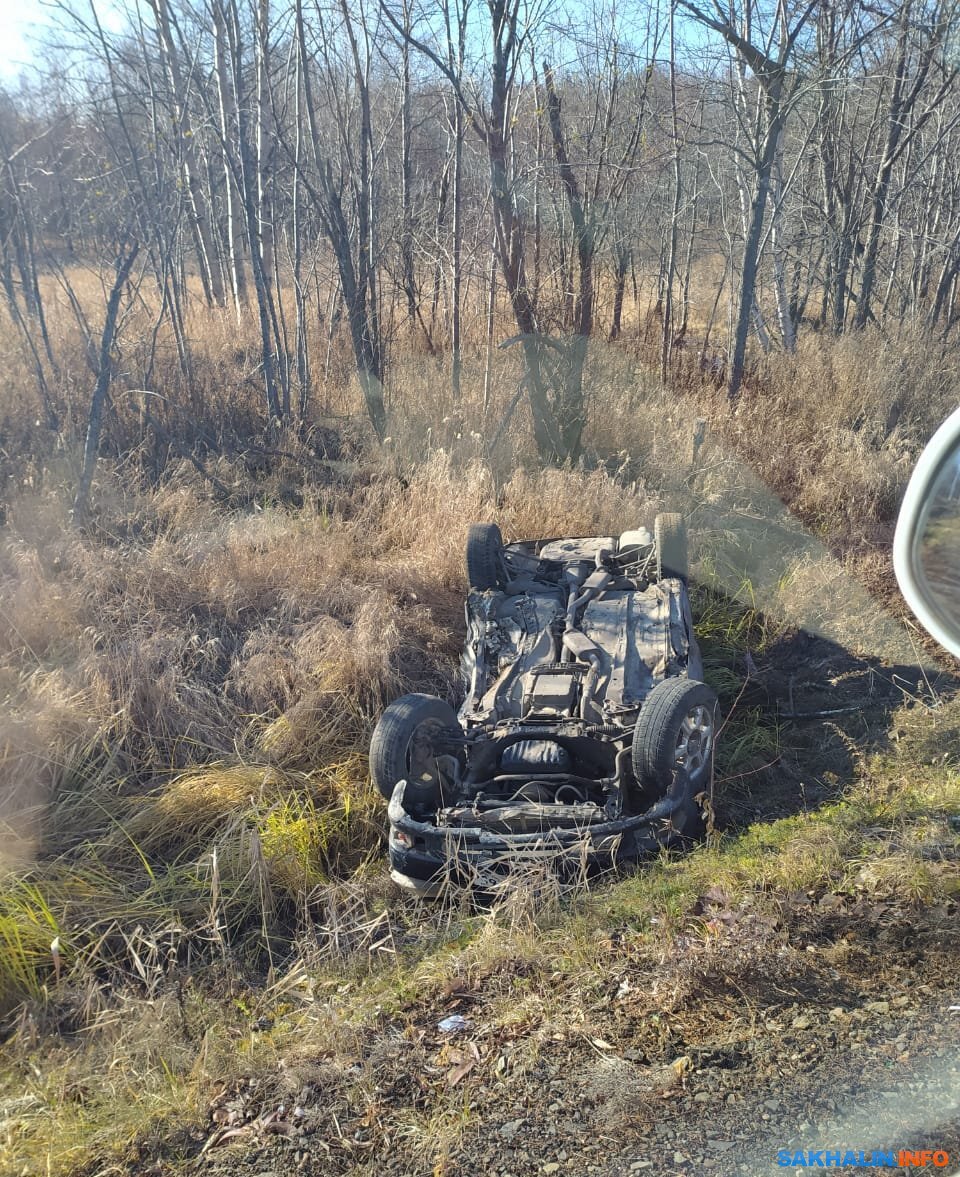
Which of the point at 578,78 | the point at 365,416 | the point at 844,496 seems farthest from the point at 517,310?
the point at 578,78

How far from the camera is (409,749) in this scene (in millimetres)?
4785

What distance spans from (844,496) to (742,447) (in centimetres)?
135

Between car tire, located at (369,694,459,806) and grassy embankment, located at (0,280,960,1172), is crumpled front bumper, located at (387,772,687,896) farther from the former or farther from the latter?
car tire, located at (369,694,459,806)

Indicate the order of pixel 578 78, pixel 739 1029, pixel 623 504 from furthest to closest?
pixel 578 78
pixel 623 504
pixel 739 1029

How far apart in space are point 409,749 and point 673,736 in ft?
4.54

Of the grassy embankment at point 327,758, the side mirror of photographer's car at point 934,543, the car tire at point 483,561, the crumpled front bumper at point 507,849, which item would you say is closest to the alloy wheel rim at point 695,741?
the crumpled front bumper at point 507,849

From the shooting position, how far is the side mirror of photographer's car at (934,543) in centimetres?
186

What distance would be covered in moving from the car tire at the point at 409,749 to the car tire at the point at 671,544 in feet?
7.71

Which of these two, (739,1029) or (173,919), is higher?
(739,1029)

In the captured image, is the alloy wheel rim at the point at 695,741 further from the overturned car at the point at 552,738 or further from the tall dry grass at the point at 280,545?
the tall dry grass at the point at 280,545

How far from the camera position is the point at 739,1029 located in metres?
2.80

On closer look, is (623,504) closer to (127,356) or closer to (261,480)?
(261,480)

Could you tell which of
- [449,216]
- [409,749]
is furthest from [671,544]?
[449,216]

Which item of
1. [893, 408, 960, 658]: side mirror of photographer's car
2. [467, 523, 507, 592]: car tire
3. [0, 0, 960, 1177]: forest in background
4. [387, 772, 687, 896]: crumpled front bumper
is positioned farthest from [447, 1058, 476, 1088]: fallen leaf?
[467, 523, 507, 592]: car tire
